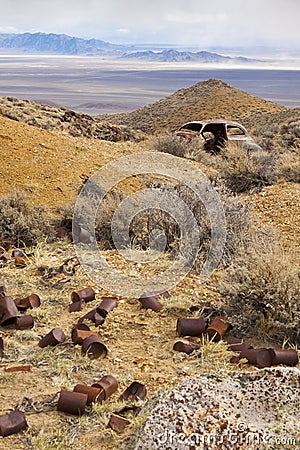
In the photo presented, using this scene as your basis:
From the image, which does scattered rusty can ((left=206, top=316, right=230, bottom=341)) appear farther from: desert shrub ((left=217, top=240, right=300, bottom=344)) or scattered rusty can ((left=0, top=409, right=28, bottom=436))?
scattered rusty can ((left=0, top=409, right=28, bottom=436))

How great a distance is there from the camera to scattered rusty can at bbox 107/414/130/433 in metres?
3.00

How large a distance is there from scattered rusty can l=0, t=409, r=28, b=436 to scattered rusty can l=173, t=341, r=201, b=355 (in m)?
1.47

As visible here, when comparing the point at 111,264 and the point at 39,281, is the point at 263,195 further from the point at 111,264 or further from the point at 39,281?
the point at 39,281

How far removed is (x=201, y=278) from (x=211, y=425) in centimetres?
378

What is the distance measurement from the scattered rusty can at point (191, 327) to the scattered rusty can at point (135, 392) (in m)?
1.09

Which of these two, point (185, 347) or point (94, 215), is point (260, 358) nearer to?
point (185, 347)

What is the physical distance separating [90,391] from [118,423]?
0.40 metres

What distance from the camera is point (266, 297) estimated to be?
464 cm

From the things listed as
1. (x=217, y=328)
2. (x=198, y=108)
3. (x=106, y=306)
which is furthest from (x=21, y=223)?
(x=198, y=108)

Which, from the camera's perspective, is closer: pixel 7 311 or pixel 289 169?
pixel 7 311

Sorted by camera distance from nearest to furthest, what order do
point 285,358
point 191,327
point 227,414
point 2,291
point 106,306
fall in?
point 227,414, point 285,358, point 191,327, point 106,306, point 2,291

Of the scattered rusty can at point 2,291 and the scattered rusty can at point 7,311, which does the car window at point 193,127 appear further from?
the scattered rusty can at point 7,311

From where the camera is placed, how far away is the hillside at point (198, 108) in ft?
157

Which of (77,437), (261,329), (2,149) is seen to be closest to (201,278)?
(261,329)
